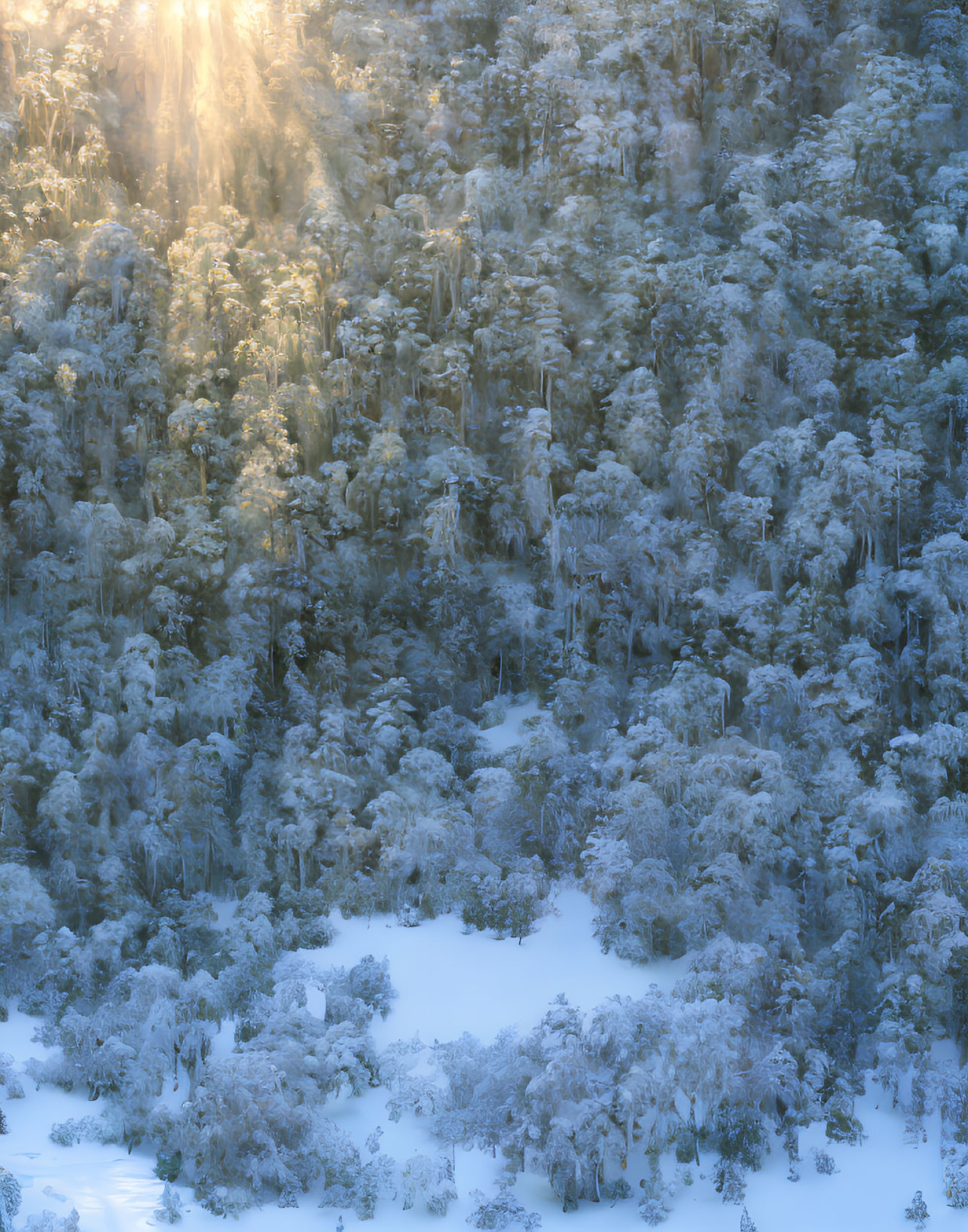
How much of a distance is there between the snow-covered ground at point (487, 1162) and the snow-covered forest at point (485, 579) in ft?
0.50

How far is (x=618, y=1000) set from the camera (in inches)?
653

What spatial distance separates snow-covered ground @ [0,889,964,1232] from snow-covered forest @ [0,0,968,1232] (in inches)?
6.0

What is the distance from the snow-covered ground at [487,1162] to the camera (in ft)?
49.0

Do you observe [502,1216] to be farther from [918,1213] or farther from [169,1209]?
[918,1213]

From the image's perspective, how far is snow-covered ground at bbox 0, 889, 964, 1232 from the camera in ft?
49.0

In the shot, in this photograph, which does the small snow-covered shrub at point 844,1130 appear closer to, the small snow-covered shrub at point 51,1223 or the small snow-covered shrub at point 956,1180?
the small snow-covered shrub at point 956,1180

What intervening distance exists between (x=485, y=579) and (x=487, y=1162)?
954 centimetres

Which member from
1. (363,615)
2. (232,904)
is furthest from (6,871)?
(363,615)

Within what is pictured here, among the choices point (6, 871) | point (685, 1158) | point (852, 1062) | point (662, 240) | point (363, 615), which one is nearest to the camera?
point (685, 1158)

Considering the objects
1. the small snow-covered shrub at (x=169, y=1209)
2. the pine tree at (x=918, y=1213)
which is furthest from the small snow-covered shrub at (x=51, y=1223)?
the pine tree at (x=918, y=1213)

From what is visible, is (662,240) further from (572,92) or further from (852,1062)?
(852,1062)

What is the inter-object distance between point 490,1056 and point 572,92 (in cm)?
1731

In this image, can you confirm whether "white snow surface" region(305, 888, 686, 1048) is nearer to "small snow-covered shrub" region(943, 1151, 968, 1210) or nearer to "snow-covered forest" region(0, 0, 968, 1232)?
"snow-covered forest" region(0, 0, 968, 1232)

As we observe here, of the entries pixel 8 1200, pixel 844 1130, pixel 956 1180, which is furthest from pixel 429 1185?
pixel 956 1180
